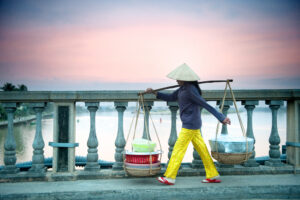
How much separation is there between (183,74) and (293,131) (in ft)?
7.26

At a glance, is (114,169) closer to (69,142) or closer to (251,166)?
(69,142)

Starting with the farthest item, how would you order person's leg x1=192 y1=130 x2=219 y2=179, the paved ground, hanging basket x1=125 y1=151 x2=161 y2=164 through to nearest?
person's leg x1=192 y1=130 x2=219 y2=179 → hanging basket x1=125 y1=151 x2=161 y2=164 → the paved ground

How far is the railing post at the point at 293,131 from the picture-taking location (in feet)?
15.3

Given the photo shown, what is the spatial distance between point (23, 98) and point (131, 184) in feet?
6.44

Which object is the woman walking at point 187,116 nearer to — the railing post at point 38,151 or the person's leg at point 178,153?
the person's leg at point 178,153

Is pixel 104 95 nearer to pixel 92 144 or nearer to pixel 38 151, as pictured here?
pixel 92 144

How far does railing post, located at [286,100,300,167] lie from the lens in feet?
15.3

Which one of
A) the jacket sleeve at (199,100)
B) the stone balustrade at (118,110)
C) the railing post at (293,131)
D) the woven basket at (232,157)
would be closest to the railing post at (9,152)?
the stone balustrade at (118,110)

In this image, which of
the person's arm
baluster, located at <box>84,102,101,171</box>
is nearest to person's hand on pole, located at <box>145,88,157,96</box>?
the person's arm

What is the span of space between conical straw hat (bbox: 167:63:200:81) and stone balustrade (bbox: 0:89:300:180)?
0.64 meters

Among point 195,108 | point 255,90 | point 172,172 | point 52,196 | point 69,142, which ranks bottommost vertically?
point 52,196

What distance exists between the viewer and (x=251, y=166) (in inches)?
183

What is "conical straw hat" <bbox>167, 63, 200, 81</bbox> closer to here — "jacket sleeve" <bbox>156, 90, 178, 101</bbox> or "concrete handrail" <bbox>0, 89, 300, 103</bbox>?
"jacket sleeve" <bbox>156, 90, 178, 101</bbox>

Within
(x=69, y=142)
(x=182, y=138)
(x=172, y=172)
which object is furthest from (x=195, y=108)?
(x=69, y=142)
